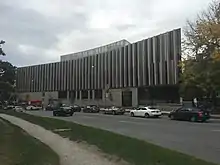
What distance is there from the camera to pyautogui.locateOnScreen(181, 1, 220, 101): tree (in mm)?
38797

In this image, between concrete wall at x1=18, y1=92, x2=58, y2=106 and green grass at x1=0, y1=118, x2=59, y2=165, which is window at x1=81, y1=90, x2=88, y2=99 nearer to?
concrete wall at x1=18, y1=92, x2=58, y2=106

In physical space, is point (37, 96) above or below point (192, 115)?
above

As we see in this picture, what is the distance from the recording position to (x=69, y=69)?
Result: 9788 cm

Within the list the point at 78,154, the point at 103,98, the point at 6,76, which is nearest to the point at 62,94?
the point at 103,98

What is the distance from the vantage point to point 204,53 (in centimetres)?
4134

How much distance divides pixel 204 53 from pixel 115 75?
4027 centimetres

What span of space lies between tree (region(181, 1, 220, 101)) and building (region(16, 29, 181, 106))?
634 inches

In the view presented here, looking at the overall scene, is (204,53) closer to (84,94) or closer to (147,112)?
(147,112)

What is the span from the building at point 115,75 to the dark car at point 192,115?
25.0 m

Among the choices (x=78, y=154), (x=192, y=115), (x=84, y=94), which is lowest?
(x=78, y=154)

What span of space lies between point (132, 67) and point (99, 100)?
14540 mm

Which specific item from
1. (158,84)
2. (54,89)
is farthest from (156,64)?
(54,89)

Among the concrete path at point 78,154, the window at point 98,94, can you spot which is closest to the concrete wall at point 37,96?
the window at point 98,94

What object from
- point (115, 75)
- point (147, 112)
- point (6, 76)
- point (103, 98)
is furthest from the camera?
point (103, 98)
